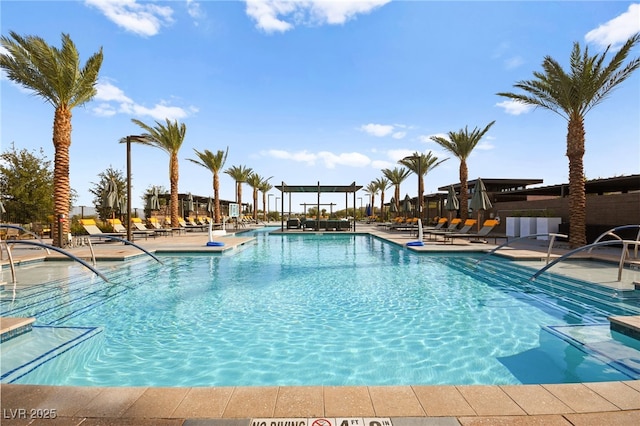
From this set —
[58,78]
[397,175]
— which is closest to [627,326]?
[58,78]

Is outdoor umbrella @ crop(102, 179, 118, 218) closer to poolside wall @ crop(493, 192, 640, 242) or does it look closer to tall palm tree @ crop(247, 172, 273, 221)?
poolside wall @ crop(493, 192, 640, 242)

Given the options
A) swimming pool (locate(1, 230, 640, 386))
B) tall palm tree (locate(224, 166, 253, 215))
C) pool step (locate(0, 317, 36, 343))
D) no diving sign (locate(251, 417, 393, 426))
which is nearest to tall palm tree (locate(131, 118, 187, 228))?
swimming pool (locate(1, 230, 640, 386))

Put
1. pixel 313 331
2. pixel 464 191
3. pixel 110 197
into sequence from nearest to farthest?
pixel 313 331
pixel 110 197
pixel 464 191

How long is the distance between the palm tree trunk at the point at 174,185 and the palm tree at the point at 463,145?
18.1 m

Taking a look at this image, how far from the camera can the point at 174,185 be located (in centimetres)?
2264

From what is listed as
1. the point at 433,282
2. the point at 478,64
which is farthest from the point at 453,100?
the point at 433,282

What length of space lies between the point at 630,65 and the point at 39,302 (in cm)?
1832

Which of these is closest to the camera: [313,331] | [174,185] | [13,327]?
[13,327]

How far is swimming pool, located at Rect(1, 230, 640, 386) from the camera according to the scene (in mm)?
3566

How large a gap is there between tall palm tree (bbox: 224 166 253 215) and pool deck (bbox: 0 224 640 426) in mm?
37789

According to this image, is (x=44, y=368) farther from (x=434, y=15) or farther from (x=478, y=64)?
(x=478, y=64)

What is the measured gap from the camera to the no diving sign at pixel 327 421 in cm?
215

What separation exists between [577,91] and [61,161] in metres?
20.2

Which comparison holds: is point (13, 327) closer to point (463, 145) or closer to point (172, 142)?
point (172, 142)
